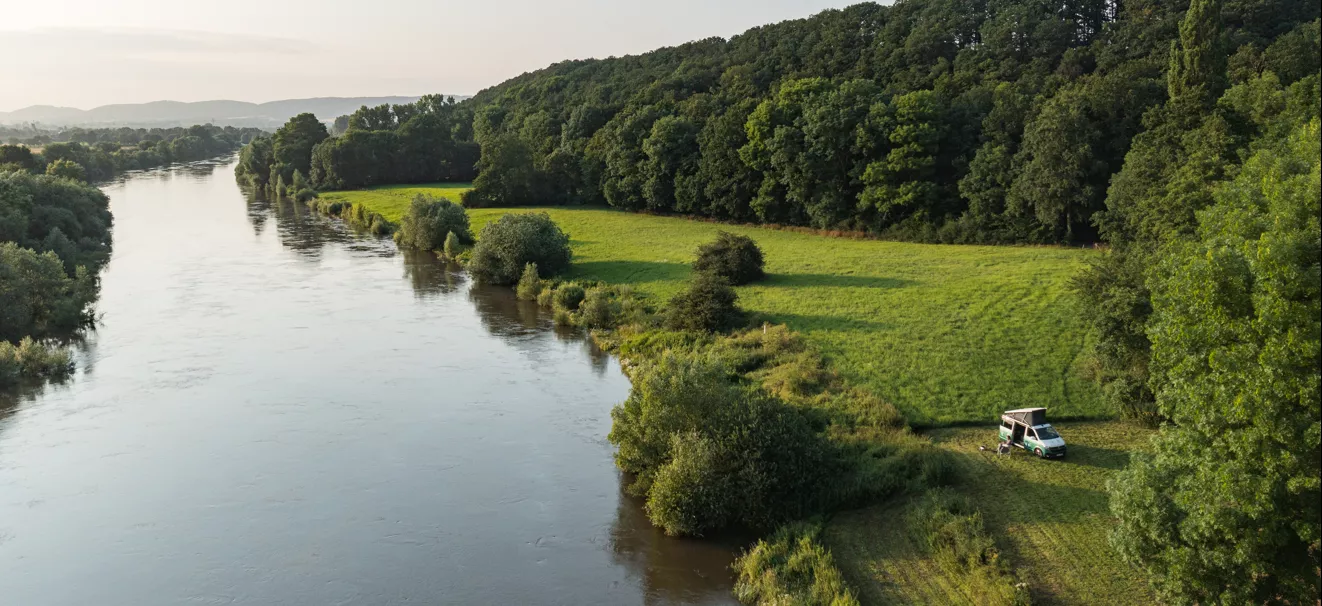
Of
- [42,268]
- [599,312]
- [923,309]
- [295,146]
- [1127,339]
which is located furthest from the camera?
[295,146]

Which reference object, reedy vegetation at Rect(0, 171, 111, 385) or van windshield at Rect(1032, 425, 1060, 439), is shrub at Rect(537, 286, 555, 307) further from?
van windshield at Rect(1032, 425, 1060, 439)

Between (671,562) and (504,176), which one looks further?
(504,176)

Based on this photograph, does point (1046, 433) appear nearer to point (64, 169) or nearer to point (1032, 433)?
point (1032, 433)

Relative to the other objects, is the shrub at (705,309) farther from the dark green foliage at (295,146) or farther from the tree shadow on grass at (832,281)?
the dark green foliage at (295,146)

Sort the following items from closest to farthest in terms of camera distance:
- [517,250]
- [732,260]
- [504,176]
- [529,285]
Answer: [732,260] → [529,285] → [517,250] → [504,176]

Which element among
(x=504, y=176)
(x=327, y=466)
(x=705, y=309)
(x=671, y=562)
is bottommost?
(x=327, y=466)

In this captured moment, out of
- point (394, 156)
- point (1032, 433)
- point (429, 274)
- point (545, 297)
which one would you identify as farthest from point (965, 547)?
point (394, 156)

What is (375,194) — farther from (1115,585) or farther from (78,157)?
(1115,585)
